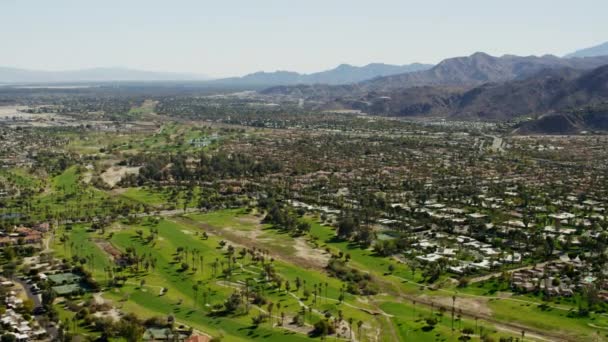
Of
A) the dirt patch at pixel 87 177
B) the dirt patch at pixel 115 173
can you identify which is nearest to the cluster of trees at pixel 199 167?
the dirt patch at pixel 115 173

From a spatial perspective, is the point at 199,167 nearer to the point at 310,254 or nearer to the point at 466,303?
the point at 310,254

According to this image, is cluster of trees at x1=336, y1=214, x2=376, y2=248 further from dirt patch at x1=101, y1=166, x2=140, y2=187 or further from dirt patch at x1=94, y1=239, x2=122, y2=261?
dirt patch at x1=101, y1=166, x2=140, y2=187

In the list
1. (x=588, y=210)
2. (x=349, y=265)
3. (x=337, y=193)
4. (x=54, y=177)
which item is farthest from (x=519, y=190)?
(x=54, y=177)

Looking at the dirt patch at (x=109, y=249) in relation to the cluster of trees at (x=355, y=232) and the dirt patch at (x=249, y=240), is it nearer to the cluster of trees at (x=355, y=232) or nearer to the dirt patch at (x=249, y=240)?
the dirt patch at (x=249, y=240)

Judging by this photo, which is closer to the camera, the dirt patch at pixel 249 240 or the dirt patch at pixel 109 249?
the dirt patch at pixel 249 240

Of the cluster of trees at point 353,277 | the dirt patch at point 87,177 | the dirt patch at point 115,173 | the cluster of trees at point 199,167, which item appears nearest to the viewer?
the cluster of trees at point 353,277

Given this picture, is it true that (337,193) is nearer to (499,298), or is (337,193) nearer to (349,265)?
(349,265)

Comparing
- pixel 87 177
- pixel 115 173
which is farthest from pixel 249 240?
pixel 115 173

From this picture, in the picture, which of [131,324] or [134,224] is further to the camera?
[134,224]
